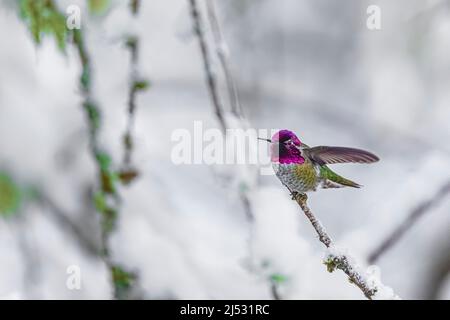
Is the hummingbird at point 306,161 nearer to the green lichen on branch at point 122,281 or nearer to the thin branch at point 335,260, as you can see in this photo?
the thin branch at point 335,260

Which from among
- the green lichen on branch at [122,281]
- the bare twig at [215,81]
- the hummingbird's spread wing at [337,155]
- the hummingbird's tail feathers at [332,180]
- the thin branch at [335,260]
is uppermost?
the bare twig at [215,81]

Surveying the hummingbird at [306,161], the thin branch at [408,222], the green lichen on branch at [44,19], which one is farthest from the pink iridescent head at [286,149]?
the green lichen on branch at [44,19]

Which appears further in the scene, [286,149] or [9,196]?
[9,196]

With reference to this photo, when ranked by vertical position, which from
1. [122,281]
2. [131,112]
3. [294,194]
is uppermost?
[131,112]

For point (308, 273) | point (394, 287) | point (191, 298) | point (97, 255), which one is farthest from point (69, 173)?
point (394, 287)

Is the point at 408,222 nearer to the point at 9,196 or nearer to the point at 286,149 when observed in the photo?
the point at 286,149

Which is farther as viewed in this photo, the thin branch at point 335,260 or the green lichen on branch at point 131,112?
the green lichen on branch at point 131,112

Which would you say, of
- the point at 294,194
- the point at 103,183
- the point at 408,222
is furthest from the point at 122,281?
the point at 408,222
